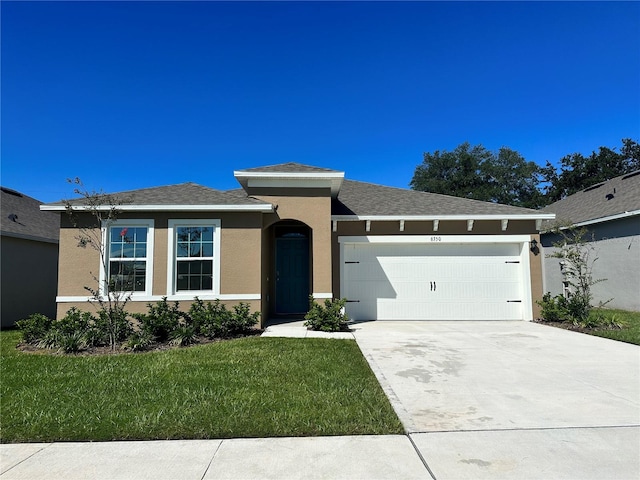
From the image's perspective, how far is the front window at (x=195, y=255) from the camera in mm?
8945

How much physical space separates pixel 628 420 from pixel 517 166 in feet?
140

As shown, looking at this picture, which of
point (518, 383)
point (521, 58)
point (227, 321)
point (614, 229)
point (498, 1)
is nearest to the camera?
point (518, 383)

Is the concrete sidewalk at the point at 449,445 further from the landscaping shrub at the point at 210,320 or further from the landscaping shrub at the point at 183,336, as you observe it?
the landscaping shrub at the point at 183,336

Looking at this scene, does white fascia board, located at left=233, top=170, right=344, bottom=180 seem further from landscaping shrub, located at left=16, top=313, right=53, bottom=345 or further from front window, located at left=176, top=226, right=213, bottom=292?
landscaping shrub, located at left=16, top=313, right=53, bottom=345

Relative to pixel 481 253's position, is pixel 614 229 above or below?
above

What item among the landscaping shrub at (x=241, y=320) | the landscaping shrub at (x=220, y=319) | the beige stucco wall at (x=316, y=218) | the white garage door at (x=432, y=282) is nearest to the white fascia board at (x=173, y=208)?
the beige stucco wall at (x=316, y=218)

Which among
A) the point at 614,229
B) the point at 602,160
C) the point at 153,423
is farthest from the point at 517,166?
the point at 153,423

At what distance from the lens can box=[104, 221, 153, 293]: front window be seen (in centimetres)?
878

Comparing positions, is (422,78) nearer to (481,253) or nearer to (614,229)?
(481,253)

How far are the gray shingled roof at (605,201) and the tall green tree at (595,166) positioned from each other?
20858mm

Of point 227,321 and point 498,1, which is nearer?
point 227,321

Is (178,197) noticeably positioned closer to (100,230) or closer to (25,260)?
(100,230)

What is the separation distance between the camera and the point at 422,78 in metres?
12.4

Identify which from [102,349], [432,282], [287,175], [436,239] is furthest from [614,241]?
[102,349]
